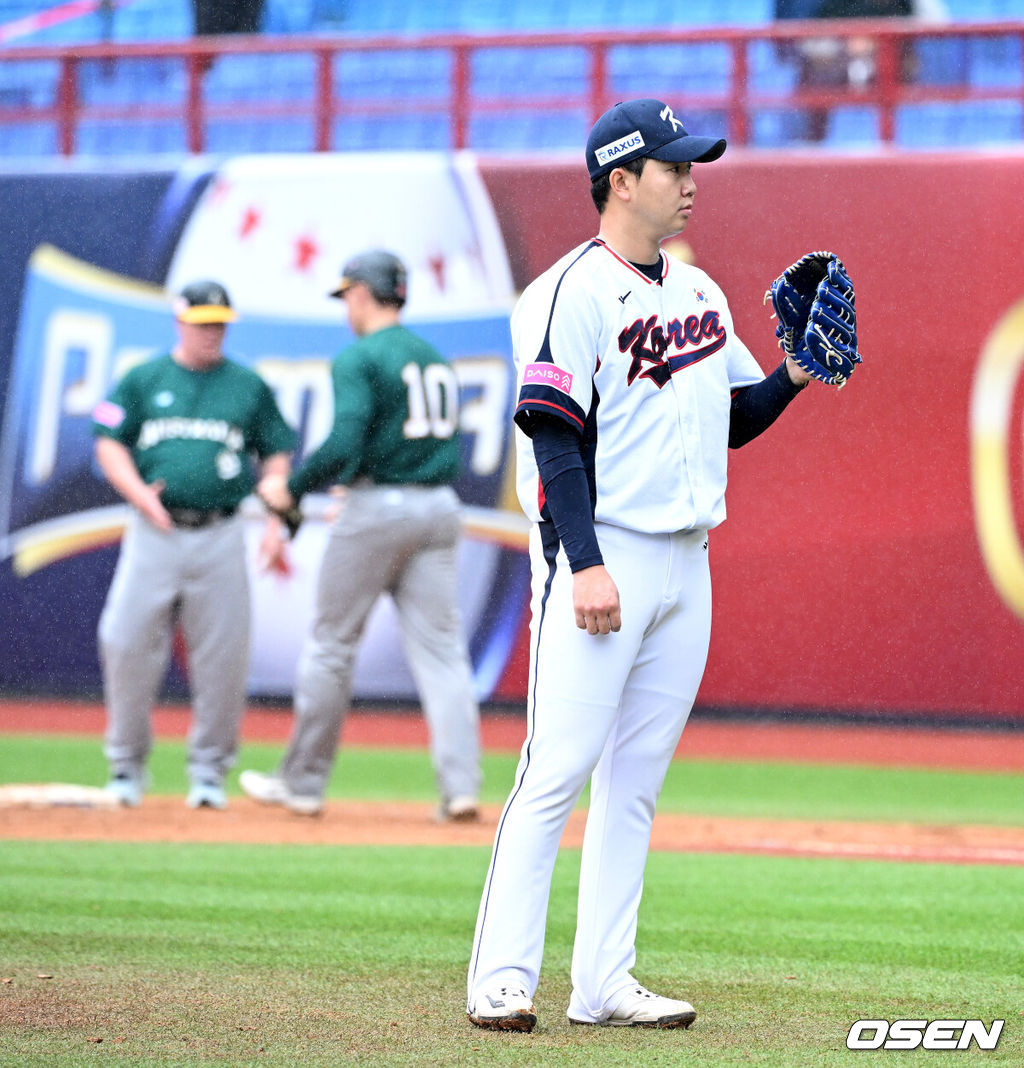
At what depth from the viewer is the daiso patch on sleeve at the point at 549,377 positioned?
137 inches

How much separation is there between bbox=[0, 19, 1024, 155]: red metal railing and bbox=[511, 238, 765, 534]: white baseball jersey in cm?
845

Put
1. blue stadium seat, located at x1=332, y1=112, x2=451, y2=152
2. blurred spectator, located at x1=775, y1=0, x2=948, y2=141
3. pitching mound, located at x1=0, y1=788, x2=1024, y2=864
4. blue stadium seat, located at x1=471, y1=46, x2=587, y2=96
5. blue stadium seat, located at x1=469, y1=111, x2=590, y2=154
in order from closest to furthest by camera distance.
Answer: pitching mound, located at x1=0, y1=788, x2=1024, y2=864
blurred spectator, located at x1=775, y1=0, x2=948, y2=141
blue stadium seat, located at x1=469, y1=111, x2=590, y2=154
blue stadium seat, located at x1=332, y1=112, x2=451, y2=152
blue stadium seat, located at x1=471, y1=46, x2=587, y2=96

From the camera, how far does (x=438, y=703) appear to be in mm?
7098

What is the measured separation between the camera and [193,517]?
7512 millimetres

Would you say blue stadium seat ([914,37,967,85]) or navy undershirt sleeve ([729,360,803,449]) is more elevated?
blue stadium seat ([914,37,967,85])

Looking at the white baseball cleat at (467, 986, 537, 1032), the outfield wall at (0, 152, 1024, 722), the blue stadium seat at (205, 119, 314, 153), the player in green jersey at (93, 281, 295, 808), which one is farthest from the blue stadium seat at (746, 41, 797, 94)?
the white baseball cleat at (467, 986, 537, 1032)

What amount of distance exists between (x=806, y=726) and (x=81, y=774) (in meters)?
4.33

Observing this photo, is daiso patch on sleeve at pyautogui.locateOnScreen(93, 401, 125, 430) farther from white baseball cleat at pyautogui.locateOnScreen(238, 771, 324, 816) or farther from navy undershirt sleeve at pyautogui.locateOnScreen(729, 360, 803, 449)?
navy undershirt sleeve at pyautogui.locateOnScreen(729, 360, 803, 449)

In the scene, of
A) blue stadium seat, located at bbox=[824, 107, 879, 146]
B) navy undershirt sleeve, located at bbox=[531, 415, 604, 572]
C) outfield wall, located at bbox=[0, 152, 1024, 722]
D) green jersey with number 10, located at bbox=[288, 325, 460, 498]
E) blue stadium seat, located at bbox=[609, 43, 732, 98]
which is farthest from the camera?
blue stadium seat, located at bbox=[609, 43, 732, 98]

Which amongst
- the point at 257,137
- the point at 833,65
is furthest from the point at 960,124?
the point at 257,137

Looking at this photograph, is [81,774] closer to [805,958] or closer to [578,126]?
[805,958]

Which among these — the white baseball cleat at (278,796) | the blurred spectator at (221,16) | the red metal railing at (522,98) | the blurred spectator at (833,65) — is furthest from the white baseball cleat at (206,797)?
the blurred spectator at (221,16)

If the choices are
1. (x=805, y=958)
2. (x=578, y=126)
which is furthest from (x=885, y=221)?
(x=805, y=958)

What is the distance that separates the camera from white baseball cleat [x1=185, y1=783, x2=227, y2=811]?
292 inches
